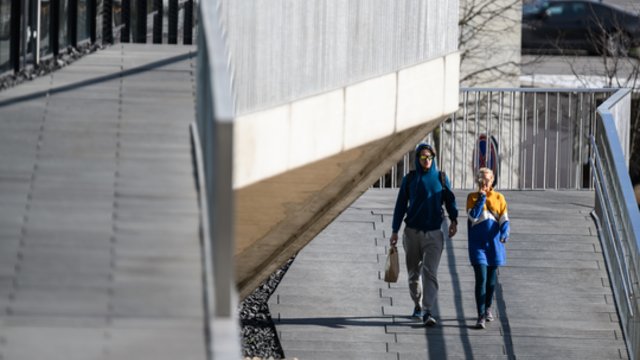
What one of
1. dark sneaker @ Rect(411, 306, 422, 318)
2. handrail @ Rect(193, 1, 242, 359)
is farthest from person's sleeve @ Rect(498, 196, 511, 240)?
handrail @ Rect(193, 1, 242, 359)

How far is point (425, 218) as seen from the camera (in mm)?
14672

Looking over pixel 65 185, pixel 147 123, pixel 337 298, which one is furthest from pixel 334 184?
pixel 65 185

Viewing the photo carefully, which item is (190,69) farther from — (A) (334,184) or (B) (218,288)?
(B) (218,288)

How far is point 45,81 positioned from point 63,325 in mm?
4330

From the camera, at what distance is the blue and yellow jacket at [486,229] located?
575 inches

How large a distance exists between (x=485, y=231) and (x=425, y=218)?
567 millimetres

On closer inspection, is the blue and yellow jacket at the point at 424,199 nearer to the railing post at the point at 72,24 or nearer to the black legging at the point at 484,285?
the black legging at the point at 484,285

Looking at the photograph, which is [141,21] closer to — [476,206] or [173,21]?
[173,21]

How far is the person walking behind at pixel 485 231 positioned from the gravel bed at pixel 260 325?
78.2 inches

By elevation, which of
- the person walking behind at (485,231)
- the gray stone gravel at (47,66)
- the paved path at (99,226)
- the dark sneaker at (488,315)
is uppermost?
the gray stone gravel at (47,66)

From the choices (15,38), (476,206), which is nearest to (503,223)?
(476,206)

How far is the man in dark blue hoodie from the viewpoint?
1463cm

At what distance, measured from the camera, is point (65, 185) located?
29.8 ft

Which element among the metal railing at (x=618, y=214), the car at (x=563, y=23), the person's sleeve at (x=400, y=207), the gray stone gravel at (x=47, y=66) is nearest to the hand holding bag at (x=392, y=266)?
the person's sleeve at (x=400, y=207)
